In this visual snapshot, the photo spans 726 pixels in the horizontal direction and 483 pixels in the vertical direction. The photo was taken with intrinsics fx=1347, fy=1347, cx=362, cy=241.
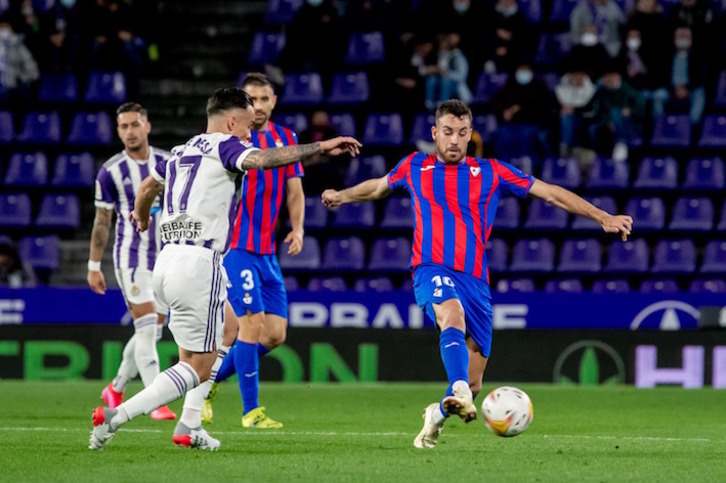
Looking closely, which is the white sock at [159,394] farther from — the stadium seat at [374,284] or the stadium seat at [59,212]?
the stadium seat at [59,212]

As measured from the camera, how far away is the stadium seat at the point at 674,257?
1612 centimetres

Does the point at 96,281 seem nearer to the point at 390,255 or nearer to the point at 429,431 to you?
the point at 429,431

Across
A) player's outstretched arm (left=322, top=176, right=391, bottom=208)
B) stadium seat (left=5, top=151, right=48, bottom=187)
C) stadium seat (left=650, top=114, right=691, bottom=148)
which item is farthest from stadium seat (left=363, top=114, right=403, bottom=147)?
player's outstretched arm (left=322, top=176, right=391, bottom=208)

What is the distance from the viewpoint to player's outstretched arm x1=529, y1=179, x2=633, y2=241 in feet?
24.5

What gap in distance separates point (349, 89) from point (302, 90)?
0.62m

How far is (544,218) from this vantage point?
54.4 ft

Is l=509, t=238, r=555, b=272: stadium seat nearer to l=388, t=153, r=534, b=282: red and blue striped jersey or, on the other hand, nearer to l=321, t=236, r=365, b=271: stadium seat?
l=321, t=236, r=365, b=271: stadium seat

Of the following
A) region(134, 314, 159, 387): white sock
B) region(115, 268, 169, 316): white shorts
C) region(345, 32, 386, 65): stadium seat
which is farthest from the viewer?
region(345, 32, 386, 65): stadium seat

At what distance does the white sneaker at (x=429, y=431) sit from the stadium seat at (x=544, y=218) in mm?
8984

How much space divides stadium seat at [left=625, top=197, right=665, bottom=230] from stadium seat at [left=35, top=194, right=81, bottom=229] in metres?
6.85

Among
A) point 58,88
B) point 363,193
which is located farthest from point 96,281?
point 58,88

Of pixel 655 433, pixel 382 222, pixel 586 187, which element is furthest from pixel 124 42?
pixel 655 433

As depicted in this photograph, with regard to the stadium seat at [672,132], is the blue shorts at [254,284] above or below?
below

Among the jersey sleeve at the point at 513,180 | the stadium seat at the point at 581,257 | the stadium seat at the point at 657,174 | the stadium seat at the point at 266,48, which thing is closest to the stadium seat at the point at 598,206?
the stadium seat at the point at 581,257
